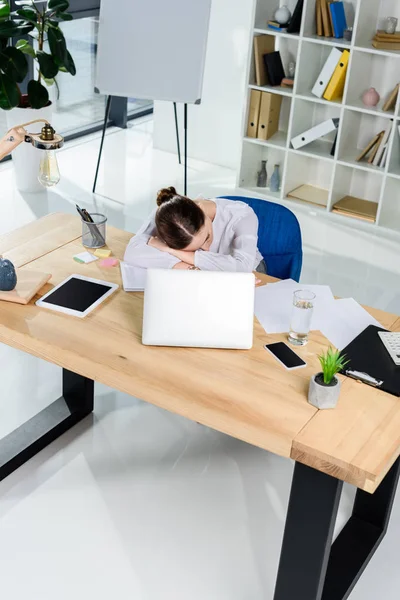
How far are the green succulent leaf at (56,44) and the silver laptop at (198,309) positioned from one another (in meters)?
3.12

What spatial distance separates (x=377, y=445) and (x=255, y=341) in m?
0.60

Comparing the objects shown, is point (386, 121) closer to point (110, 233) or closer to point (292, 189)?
point (292, 189)

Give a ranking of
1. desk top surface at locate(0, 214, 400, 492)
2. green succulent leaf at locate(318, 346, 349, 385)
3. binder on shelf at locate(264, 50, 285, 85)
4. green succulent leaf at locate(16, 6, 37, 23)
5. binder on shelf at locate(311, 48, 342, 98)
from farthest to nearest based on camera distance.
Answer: binder on shelf at locate(264, 50, 285, 85), binder on shelf at locate(311, 48, 342, 98), green succulent leaf at locate(16, 6, 37, 23), green succulent leaf at locate(318, 346, 349, 385), desk top surface at locate(0, 214, 400, 492)

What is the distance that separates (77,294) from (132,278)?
0.22 metres

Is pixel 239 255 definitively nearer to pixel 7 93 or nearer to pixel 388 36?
pixel 7 93

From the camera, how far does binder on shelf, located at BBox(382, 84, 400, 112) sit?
206 inches

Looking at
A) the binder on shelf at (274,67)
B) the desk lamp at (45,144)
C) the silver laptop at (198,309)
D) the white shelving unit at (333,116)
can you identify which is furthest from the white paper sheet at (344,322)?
the binder on shelf at (274,67)

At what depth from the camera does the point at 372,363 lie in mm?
2494

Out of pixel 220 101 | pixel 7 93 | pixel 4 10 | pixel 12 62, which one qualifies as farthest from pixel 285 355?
pixel 220 101

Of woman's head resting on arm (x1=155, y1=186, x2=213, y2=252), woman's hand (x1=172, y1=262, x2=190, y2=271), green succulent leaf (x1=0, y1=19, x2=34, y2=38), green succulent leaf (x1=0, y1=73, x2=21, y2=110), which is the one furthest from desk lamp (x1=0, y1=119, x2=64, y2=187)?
green succulent leaf (x1=0, y1=19, x2=34, y2=38)

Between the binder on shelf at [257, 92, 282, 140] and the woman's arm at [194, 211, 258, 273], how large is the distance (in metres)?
2.64

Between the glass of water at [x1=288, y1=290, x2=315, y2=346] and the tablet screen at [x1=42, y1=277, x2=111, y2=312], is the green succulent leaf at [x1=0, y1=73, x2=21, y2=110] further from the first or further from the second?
the glass of water at [x1=288, y1=290, x2=315, y2=346]

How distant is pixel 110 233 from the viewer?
3283mm

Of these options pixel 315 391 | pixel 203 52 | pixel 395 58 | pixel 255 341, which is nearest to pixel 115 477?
pixel 255 341
